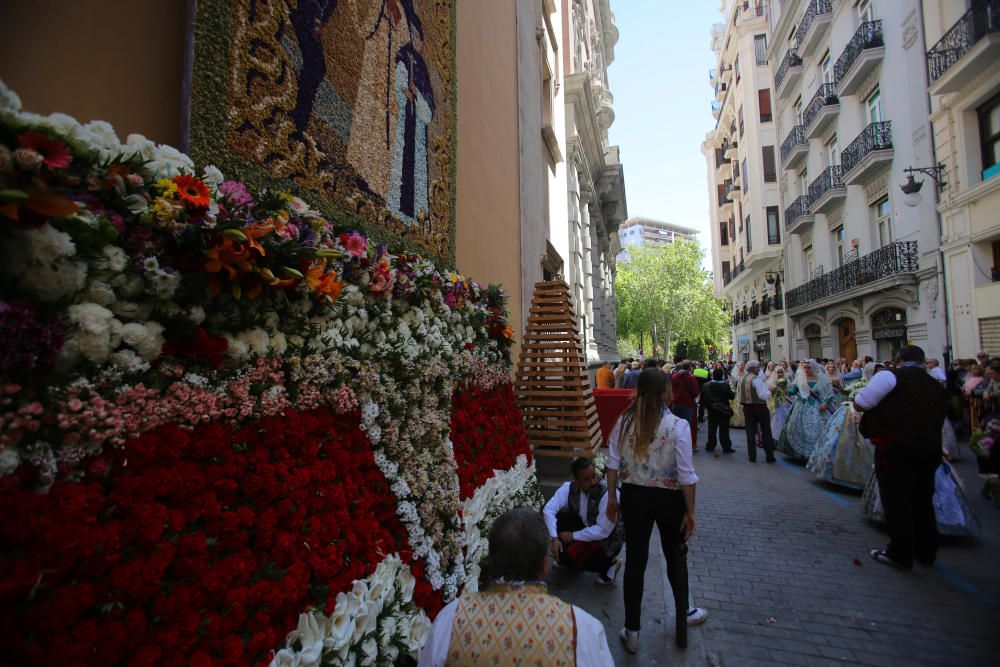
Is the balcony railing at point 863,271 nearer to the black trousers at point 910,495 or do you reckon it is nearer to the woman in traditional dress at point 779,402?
the woman in traditional dress at point 779,402

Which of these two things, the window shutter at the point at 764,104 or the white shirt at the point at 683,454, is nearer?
the white shirt at the point at 683,454

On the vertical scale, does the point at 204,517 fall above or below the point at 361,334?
below

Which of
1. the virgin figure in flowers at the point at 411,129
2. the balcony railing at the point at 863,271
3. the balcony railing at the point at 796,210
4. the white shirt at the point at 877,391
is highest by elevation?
Result: the balcony railing at the point at 796,210

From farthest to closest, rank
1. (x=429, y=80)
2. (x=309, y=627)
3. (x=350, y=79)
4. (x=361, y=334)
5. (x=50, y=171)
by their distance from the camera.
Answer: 1. (x=429, y=80)
2. (x=350, y=79)
3. (x=361, y=334)
4. (x=309, y=627)
5. (x=50, y=171)

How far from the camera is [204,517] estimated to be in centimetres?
175

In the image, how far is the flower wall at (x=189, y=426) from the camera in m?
1.36

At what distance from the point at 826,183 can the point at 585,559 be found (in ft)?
66.9

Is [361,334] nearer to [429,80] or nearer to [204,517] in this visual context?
[204,517]

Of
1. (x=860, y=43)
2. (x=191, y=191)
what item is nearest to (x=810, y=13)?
(x=860, y=43)

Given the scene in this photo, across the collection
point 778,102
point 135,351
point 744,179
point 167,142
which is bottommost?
point 135,351

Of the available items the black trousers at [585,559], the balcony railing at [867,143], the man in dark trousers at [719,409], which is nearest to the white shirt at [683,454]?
the black trousers at [585,559]

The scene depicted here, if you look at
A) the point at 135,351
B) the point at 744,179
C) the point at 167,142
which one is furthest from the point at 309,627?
the point at 744,179

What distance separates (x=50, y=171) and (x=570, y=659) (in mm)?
2186

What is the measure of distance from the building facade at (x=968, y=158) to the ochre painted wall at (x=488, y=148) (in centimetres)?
1063
